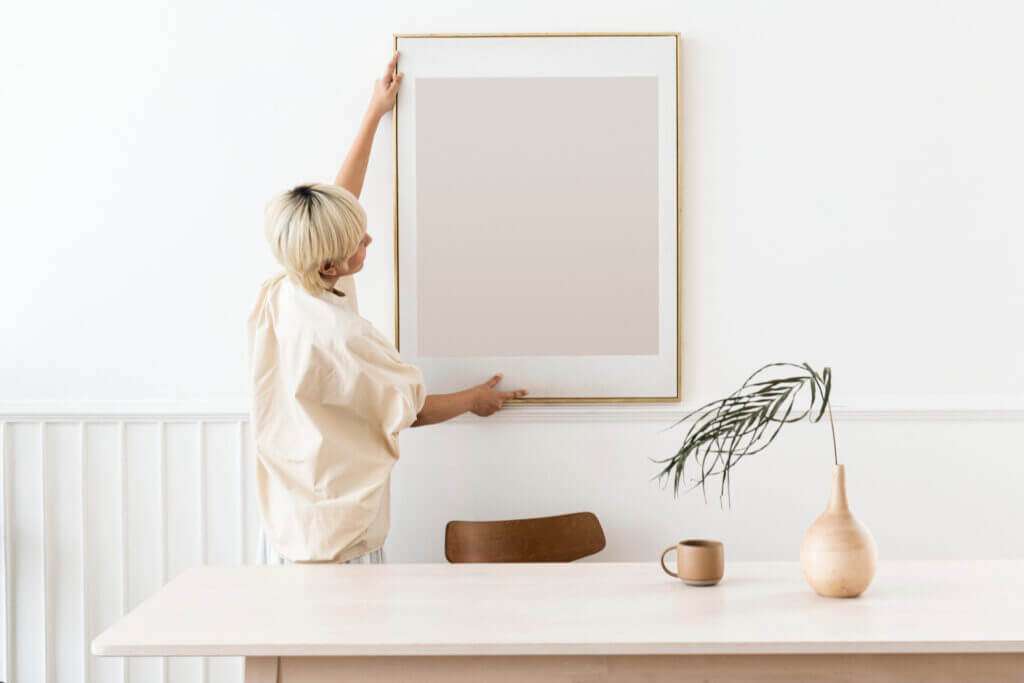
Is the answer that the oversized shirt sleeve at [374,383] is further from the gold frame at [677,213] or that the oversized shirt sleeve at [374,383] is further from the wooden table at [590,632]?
the gold frame at [677,213]

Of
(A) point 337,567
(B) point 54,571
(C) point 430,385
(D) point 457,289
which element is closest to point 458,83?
(D) point 457,289

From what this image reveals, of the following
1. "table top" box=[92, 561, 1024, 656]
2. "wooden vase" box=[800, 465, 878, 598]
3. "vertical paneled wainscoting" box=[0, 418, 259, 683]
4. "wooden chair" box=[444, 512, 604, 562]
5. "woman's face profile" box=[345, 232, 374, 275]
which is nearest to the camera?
"table top" box=[92, 561, 1024, 656]

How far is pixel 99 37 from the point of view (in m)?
2.77

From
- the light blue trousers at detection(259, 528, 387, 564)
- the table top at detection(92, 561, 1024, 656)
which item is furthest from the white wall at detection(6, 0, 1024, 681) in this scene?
the table top at detection(92, 561, 1024, 656)

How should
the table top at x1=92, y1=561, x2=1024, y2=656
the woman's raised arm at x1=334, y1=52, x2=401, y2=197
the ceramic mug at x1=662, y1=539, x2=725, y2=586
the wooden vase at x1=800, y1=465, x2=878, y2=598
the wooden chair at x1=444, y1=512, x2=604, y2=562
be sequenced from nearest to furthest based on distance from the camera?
1. the table top at x1=92, y1=561, x2=1024, y2=656
2. the wooden vase at x1=800, y1=465, x2=878, y2=598
3. the ceramic mug at x1=662, y1=539, x2=725, y2=586
4. the wooden chair at x1=444, y1=512, x2=604, y2=562
5. the woman's raised arm at x1=334, y1=52, x2=401, y2=197

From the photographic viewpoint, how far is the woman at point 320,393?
2.10m

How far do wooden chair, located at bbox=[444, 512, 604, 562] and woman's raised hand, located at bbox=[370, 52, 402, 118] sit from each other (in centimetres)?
117

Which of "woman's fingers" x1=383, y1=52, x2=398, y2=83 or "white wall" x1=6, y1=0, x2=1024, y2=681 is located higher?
"woman's fingers" x1=383, y1=52, x2=398, y2=83

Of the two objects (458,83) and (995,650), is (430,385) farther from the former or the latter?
(995,650)

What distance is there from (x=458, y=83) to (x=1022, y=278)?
1718 millimetres

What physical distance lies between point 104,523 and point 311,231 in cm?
129

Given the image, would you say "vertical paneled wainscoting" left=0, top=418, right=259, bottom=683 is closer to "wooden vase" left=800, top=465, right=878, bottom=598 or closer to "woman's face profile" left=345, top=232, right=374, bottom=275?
"woman's face profile" left=345, top=232, right=374, bottom=275

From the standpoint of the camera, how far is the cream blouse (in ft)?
6.91

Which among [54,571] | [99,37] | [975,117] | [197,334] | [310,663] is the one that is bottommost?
[54,571]
